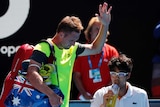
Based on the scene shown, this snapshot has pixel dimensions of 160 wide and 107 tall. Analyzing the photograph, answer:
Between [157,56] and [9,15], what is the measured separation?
1.60 m

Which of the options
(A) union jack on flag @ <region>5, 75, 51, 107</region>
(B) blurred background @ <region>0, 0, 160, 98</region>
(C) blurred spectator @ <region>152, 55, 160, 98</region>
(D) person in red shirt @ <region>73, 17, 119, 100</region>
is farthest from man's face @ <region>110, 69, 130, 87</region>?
(B) blurred background @ <region>0, 0, 160, 98</region>

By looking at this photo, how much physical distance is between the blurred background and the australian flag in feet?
6.61

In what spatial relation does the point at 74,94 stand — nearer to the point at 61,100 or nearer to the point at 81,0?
the point at 81,0

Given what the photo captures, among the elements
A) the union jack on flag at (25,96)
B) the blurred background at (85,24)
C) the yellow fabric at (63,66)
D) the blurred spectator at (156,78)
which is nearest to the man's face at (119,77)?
the yellow fabric at (63,66)

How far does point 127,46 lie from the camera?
664 centimetres

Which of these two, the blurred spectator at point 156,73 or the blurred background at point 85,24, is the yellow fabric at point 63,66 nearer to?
the blurred spectator at point 156,73

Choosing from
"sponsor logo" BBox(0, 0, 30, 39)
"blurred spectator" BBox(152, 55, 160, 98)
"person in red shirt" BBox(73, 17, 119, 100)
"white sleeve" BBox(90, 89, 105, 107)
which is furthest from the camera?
"sponsor logo" BBox(0, 0, 30, 39)

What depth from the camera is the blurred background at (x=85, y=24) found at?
6.43m

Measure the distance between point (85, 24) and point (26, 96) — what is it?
226 centimetres

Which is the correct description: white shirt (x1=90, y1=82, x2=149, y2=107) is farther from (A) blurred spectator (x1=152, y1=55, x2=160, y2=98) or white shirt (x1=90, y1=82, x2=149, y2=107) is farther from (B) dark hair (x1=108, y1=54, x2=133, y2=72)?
(A) blurred spectator (x1=152, y1=55, x2=160, y2=98)

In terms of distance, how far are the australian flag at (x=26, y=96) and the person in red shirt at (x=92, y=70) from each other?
1.61 metres

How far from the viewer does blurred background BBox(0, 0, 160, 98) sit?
253 inches

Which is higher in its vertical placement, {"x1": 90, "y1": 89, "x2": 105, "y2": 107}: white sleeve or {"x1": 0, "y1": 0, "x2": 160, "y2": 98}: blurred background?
→ {"x1": 0, "y1": 0, "x2": 160, "y2": 98}: blurred background

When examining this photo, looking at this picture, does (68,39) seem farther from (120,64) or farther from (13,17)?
(13,17)
